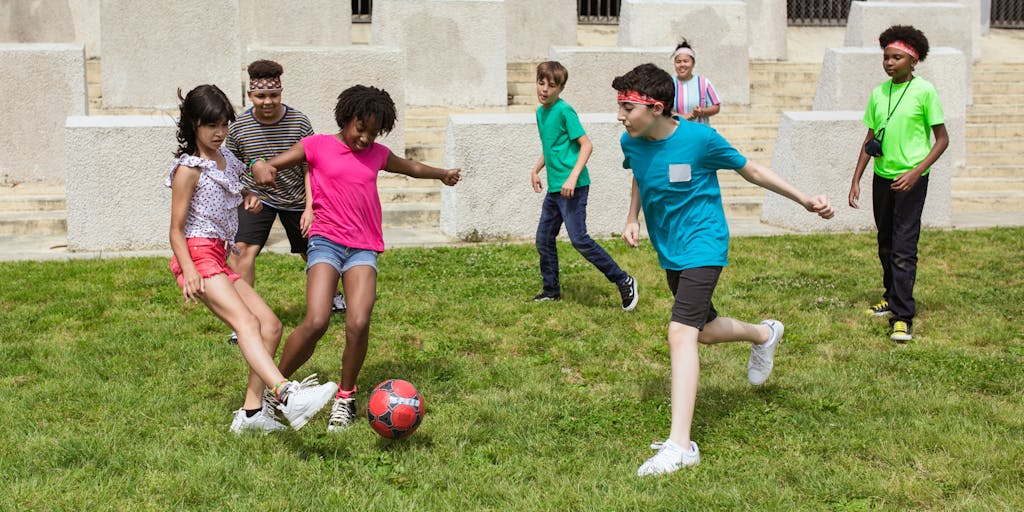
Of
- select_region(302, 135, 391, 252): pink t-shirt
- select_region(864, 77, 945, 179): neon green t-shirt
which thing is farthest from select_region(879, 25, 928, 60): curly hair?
select_region(302, 135, 391, 252): pink t-shirt

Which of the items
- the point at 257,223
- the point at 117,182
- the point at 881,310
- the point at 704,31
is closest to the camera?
the point at 257,223

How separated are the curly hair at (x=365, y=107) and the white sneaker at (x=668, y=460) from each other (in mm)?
2102

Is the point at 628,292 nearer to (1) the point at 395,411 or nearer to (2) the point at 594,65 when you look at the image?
(1) the point at 395,411

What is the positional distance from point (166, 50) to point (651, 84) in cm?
932

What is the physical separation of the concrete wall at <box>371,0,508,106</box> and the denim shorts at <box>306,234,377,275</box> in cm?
926

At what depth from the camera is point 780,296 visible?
848cm

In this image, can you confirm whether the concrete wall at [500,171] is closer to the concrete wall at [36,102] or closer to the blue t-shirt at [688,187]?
the concrete wall at [36,102]

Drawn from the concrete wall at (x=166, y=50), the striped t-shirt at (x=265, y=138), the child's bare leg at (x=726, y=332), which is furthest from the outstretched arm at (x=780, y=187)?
the concrete wall at (x=166, y=50)

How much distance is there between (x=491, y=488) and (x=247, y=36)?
12655 mm

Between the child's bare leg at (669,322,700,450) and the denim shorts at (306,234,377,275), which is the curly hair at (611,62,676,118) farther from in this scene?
the denim shorts at (306,234,377,275)

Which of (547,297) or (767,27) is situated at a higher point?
(767,27)

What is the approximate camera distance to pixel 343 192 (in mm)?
5590

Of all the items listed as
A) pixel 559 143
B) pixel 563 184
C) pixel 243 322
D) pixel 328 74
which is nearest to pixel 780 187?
pixel 243 322

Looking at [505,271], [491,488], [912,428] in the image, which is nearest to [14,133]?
[505,271]
